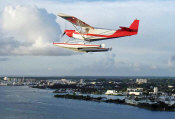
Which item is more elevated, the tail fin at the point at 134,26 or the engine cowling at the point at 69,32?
the tail fin at the point at 134,26

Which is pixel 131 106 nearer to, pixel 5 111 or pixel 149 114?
pixel 149 114

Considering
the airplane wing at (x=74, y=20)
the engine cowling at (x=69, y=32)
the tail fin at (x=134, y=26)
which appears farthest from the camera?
the engine cowling at (x=69, y=32)

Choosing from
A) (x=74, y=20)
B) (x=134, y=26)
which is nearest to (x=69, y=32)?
(x=74, y=20)

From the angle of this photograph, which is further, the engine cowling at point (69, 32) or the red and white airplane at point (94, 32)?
the engine cowling at point (69, 32)

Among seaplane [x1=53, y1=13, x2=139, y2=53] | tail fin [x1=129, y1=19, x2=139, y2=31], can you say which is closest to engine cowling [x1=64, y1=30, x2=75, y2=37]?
seaplane [x1=53, y1=13, x2=139, y2=53]

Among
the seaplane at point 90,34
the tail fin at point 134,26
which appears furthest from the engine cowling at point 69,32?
the tail fin at point 134,26

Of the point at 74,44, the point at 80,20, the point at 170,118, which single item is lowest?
the point at 170,118

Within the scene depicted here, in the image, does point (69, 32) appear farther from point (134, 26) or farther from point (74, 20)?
point (134, 26)

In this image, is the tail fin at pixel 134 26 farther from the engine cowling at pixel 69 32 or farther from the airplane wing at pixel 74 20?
the engine cowling at pixel 69 32

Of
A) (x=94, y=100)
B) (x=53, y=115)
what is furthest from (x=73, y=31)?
(x=94, y=100)
